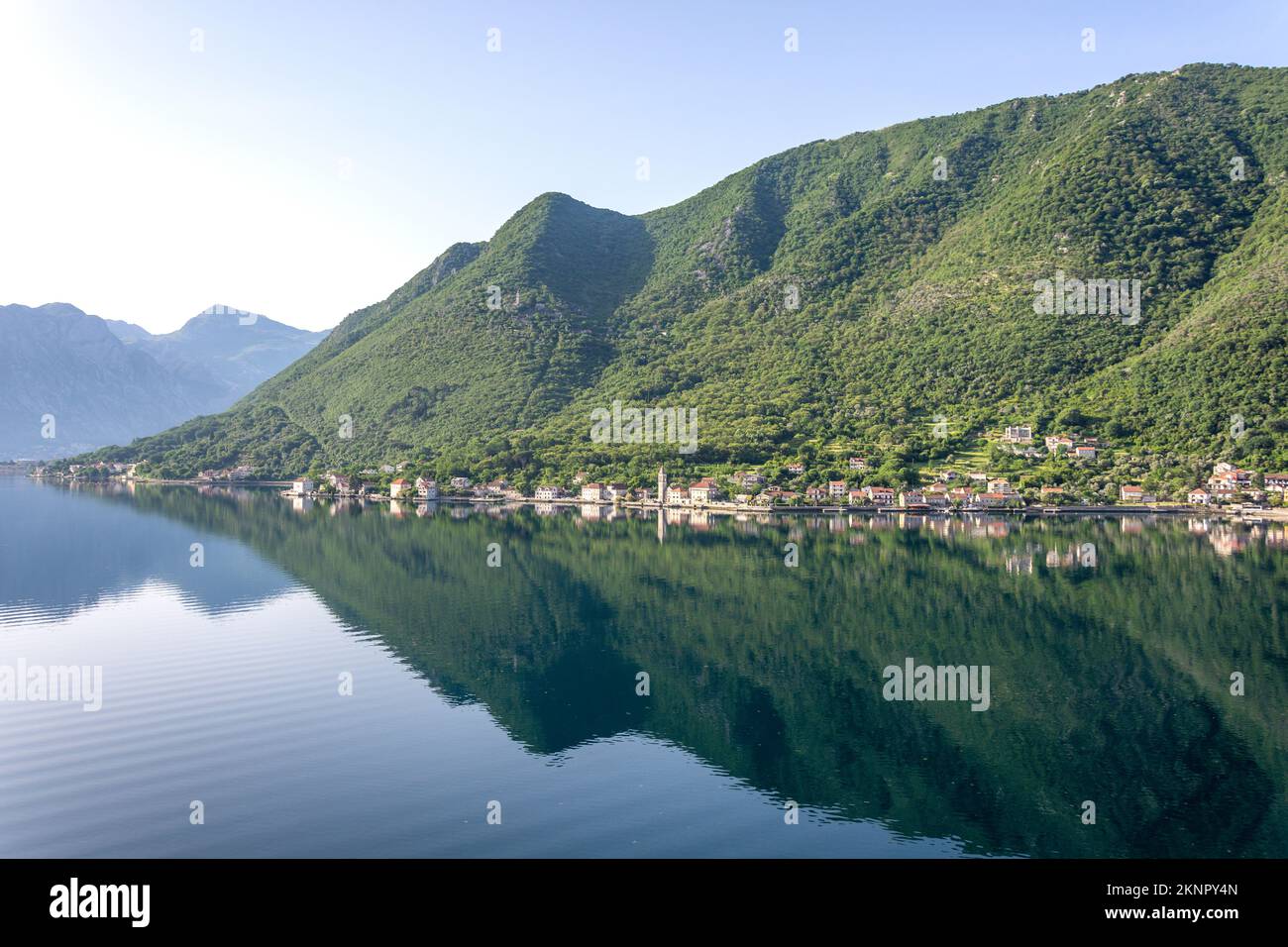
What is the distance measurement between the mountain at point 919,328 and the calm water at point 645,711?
59757 mm

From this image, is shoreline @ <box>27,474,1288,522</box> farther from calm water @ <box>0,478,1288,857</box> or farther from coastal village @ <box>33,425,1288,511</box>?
calm water @ <box>0,478,1288,857</box>

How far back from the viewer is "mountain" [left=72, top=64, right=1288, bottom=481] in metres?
112

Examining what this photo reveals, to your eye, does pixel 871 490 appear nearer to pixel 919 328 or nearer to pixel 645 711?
pixel 919 328

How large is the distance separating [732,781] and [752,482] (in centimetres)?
9096

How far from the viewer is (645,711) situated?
27.7 m

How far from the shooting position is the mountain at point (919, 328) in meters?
112

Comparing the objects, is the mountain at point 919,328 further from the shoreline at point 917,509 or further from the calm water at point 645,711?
the calm water at point 645,711

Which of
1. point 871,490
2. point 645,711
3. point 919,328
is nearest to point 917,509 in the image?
point 871,490

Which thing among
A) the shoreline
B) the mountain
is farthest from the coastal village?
the mountain

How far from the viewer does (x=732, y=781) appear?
21.4 meters

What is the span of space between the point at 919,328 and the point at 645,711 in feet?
413
